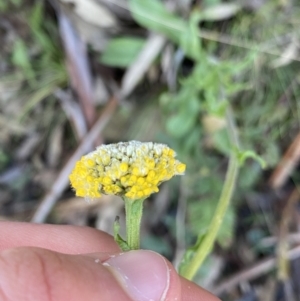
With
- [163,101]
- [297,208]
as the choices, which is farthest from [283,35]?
[297,208]

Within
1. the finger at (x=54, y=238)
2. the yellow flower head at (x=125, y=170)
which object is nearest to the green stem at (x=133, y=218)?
the yellow flower head at (x=125, y=170)

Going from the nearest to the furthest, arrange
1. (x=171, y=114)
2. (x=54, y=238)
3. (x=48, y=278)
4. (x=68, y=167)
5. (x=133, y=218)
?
(x=48, y=278)
(x=133, y=218)
(x=54, y=238)
(x=171, y=114)
(x=68, y=167)

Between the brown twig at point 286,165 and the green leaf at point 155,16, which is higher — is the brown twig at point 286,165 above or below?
below

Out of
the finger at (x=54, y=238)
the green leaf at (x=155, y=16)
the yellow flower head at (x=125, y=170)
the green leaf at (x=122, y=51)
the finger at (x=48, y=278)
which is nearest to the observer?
the finger at (x=48, y=278)

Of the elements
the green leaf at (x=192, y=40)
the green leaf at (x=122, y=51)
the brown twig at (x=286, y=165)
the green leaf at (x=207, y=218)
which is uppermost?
the green leaf at (x=192, y=40)

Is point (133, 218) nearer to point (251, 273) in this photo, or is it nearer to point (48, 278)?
point (48, 278)

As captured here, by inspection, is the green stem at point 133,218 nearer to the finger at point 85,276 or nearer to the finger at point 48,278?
the finger at point 85,276

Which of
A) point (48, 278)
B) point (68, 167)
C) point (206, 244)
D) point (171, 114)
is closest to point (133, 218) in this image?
point (48, 278)
